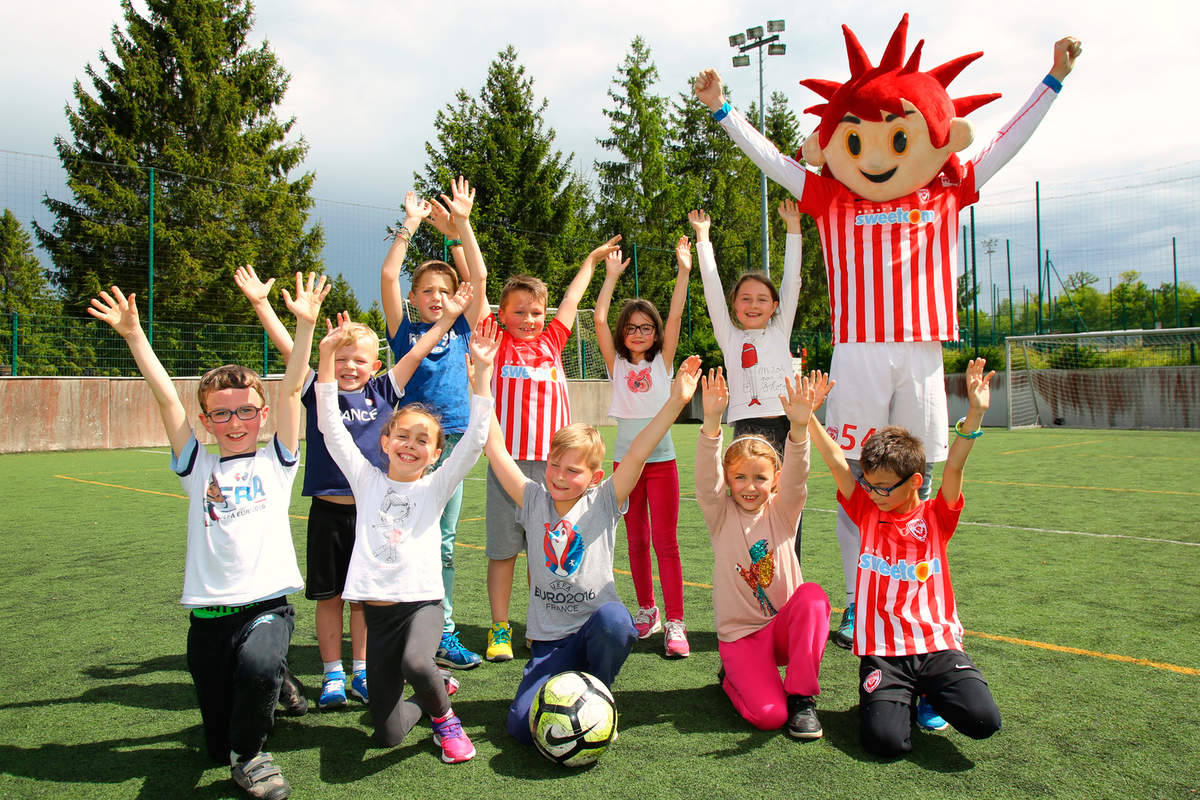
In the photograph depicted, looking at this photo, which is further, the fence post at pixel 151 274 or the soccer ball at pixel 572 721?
the fence post at pixel 151 274

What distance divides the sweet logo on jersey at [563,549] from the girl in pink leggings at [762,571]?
0.52 meters

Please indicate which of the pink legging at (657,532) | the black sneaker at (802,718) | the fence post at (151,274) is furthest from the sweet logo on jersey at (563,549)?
the fence post at (151,274)

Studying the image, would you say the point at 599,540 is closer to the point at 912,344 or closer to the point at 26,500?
the point at 912,344

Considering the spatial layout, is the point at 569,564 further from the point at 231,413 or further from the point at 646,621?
the point at 231,413

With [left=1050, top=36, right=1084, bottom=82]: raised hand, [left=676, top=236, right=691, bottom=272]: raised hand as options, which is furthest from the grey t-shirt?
[left=1050, top=36, right=1084, bottom=82]: raised hand

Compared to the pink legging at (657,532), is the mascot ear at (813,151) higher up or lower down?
higher up

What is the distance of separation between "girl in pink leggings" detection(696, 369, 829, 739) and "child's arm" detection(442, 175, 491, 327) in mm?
1296

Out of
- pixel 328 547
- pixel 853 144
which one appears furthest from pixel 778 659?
pixel 853 144

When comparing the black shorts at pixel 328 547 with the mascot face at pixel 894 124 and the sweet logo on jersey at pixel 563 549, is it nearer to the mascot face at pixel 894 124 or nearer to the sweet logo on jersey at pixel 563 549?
the sweet logo on jersey at pixel 563 549

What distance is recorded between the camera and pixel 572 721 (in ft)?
8.71

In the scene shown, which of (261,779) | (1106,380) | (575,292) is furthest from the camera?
(1106,380)

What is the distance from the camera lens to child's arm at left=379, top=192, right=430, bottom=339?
3.84 meters

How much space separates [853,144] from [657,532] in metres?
2.02

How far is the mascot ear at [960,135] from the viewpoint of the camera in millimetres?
3850
